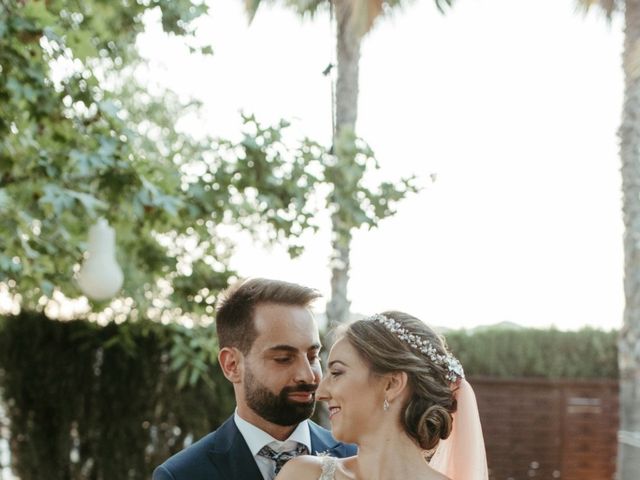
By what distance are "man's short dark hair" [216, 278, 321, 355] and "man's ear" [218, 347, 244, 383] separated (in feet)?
0.05

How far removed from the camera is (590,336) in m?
13.0

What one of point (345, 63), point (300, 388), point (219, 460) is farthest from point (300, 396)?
point (345, 63)

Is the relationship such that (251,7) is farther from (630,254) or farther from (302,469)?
(302,469)

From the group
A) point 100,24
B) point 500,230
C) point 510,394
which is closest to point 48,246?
point 100,24

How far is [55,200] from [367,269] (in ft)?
19.1

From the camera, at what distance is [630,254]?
9.03 metres

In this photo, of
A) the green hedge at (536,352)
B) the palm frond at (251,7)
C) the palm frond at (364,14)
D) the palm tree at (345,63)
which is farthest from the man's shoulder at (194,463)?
the green hedge at (536,352)

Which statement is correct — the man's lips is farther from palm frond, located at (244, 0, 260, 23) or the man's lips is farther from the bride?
palm frond, located at (244, 0, 260, 23)

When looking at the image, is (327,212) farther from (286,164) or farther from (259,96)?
(259,96)

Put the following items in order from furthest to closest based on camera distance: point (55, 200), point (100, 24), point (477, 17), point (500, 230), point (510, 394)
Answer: point (500, 230) < point (510, 394) < point (477, 17) < point (100, 24) < point (55, 200)

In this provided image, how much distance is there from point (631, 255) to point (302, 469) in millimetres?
6669

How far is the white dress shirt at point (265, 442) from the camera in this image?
122 inches

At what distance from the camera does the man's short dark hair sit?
317 cm

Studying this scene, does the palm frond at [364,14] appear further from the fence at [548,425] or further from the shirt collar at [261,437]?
the shirt collar at [261,437]
